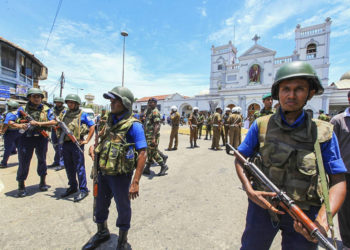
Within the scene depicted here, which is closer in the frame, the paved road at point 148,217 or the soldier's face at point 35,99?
the paved road at point 148,217

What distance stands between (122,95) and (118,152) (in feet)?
2.05

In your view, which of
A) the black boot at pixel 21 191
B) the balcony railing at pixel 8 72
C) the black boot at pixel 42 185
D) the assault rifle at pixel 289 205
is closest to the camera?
the assault rifle at pixel 289 205

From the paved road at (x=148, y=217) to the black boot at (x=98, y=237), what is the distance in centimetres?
8

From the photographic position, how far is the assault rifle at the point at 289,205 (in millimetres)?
922

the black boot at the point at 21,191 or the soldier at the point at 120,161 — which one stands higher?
the soldier at the point at 120,161

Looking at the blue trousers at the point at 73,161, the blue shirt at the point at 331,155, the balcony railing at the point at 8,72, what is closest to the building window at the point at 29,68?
the balcony railing at the point at 8,72

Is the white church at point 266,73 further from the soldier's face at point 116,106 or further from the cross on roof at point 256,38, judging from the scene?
the soldier's face at point 116,106

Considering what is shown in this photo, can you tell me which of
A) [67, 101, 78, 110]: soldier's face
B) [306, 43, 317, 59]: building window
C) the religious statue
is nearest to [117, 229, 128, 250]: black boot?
[67, 101, 78, 110]: soldier's face

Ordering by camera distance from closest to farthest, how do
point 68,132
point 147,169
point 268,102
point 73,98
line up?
point 68,132
point 73,98
point 268,102
point 147,169

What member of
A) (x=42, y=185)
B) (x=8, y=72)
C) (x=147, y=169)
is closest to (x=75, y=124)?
(x=42, y=185)

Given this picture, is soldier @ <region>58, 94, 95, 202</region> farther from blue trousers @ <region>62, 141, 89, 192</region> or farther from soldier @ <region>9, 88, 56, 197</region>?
soldier @ <region>9, 88, 56, 197</region>

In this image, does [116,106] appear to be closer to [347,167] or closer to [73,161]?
[73,161]

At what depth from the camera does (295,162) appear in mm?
1113

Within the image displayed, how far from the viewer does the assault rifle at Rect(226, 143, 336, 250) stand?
922 millimetres
